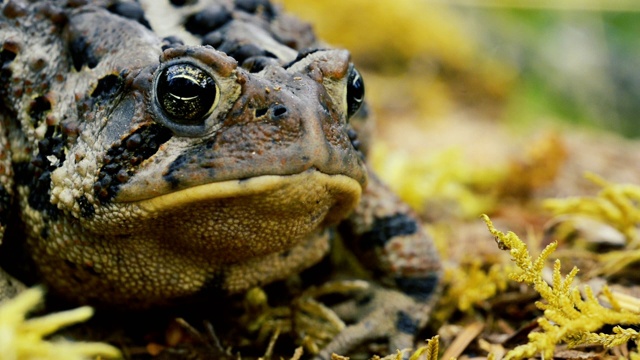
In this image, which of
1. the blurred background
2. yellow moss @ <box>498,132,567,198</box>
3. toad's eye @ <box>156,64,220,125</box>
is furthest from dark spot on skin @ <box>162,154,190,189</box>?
the blurred background

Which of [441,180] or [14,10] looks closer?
[14,10]

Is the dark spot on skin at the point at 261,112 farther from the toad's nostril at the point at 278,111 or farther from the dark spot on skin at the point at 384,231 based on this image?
the dark spot on skin at the point at 384,231

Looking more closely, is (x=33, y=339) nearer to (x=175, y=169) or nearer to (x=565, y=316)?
(x=175, y=169)

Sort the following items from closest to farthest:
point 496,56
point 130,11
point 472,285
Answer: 1. point 130,11
2. point 472,285
3. point 496,56

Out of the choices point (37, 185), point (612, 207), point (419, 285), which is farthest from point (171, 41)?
point (612, 207)

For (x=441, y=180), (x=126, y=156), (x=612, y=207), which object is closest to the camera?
(x=126, y=156)

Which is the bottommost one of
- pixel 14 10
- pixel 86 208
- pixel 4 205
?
pixel 4 205

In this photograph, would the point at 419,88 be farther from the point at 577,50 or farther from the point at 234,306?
the point at 234,306

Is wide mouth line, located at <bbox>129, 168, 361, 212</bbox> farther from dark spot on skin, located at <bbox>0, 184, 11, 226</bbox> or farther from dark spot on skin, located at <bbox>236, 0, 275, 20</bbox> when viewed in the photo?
dark spot on skin, located at <bbox>236, 0, 275, 20</bbox>
